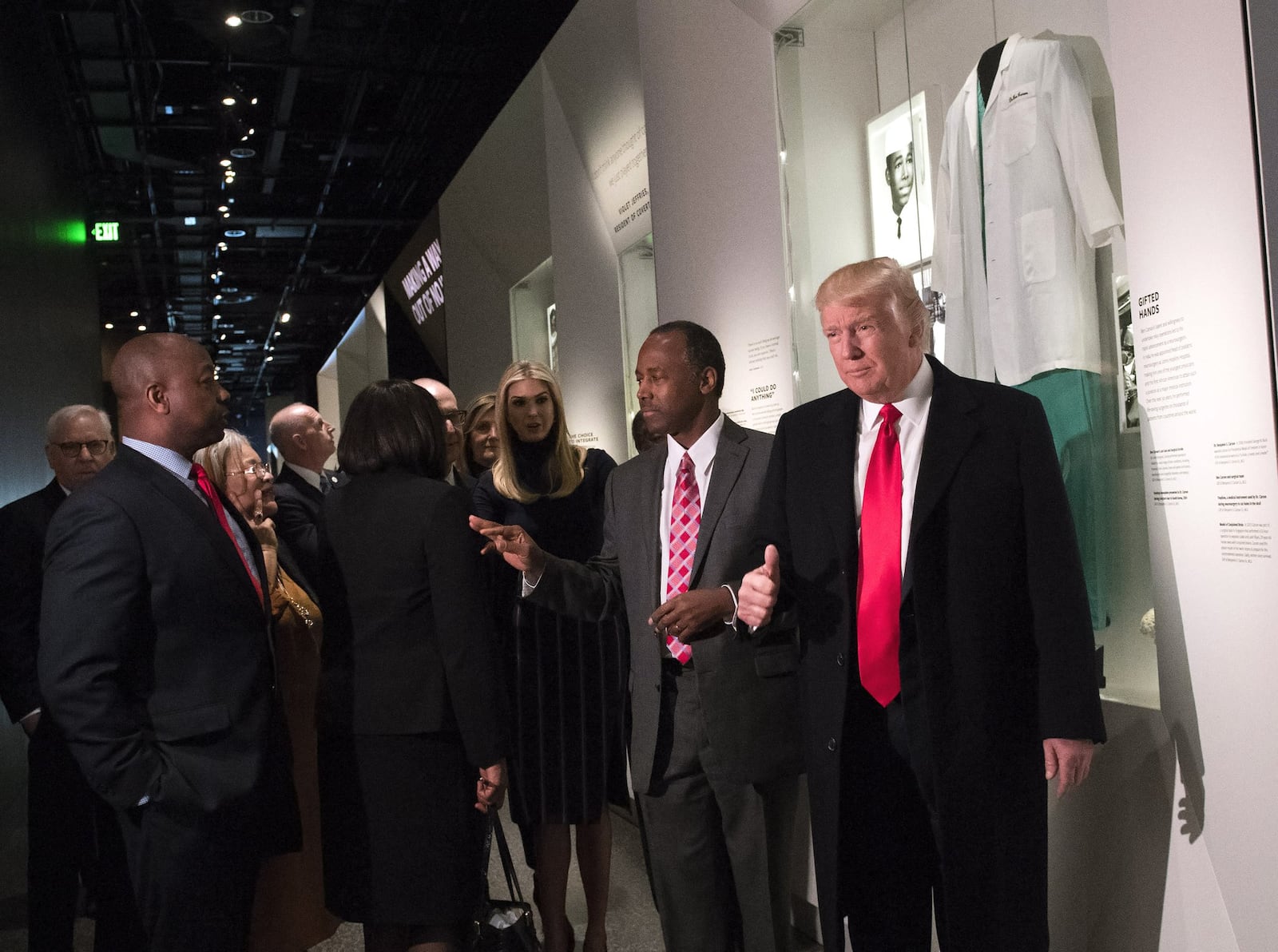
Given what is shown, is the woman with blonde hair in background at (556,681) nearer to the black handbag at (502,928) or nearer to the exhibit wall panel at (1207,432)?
the black handbag at (502,928)

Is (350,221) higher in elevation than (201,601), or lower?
higher

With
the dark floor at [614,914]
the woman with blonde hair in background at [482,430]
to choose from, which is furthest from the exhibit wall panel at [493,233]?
the dark floor at [614,914]

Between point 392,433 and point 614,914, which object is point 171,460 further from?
point 614,914

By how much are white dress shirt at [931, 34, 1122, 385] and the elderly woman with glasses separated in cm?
208

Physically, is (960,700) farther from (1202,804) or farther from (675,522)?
(675,522)

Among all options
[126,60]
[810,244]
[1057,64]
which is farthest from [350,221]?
[1057,64]

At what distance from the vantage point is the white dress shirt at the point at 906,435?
83.2 inches

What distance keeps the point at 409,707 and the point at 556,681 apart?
993mm

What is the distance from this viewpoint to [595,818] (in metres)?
3.45

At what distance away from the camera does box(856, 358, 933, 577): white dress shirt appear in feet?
6.93

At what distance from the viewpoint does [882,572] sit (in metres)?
2.10

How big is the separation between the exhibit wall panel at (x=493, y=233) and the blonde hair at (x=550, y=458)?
284 centimetres

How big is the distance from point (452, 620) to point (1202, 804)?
161 centimetres

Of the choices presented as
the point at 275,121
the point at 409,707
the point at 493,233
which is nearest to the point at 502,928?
the point at 409,707
